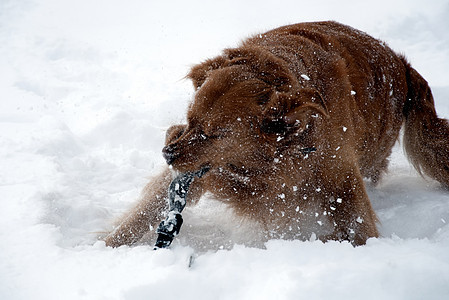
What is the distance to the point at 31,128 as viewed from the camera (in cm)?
466

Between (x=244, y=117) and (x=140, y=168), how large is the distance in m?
2.26

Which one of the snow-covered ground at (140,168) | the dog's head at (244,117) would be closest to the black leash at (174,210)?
the snow-covered ground at (140,168)

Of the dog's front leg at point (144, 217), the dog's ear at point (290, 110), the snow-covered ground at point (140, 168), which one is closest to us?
the snow-covered ground at point (140, 168)

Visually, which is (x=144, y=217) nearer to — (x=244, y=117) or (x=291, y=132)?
(x=244, y=117)

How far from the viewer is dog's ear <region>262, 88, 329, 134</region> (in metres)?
2.22

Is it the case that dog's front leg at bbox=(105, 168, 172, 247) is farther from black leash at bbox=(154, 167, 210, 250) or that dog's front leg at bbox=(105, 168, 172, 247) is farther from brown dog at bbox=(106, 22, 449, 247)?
black leash at bbox=(154, 167, 210, 250)

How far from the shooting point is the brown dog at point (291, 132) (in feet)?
7.47

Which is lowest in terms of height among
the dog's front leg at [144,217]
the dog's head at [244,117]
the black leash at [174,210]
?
the dog's front leg at [144,217]

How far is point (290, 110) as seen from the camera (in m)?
2.23

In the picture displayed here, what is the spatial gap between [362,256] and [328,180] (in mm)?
598

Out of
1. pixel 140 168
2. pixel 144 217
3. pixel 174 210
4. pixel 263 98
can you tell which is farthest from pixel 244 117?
pixel 140 168

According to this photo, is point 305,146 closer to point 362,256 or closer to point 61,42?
point 362,256

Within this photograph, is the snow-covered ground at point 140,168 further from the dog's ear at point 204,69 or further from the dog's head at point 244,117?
the dog's head at point 244,117

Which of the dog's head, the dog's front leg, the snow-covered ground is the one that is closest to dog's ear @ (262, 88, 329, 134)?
the dog's head
